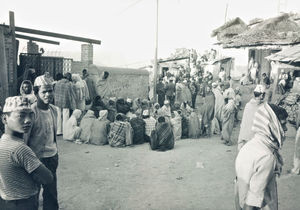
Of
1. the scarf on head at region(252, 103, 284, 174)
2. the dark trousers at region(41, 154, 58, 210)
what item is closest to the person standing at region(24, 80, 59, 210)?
the dark trousers at region(41, 154, 58, 210)

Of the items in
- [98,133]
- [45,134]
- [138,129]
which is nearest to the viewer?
[45,134]

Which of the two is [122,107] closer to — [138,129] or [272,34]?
[138,129]

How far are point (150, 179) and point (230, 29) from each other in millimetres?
17026

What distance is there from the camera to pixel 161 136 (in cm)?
832

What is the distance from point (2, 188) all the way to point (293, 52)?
8907mm

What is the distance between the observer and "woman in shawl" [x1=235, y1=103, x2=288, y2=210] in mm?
2656

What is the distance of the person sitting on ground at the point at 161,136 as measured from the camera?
27.2ft

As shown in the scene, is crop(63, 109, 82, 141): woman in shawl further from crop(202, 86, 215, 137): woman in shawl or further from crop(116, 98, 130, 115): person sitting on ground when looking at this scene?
crop(202, 86, 215, 137): woman in shawl

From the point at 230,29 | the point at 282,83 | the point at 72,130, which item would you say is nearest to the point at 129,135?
the point at 72,130

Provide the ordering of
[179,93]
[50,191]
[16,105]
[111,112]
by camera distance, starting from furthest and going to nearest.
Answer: [179,93] → [111,112] → [50,191] → [16,105]

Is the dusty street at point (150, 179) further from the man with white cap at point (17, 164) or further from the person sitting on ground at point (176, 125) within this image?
the man with white cap at point (17, 164)

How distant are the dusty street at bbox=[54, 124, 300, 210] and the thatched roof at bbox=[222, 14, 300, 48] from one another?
8.55 m

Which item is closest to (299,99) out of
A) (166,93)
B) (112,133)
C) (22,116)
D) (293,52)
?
(293,52)

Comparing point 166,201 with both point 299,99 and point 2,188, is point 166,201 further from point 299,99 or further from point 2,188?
point 299,99
